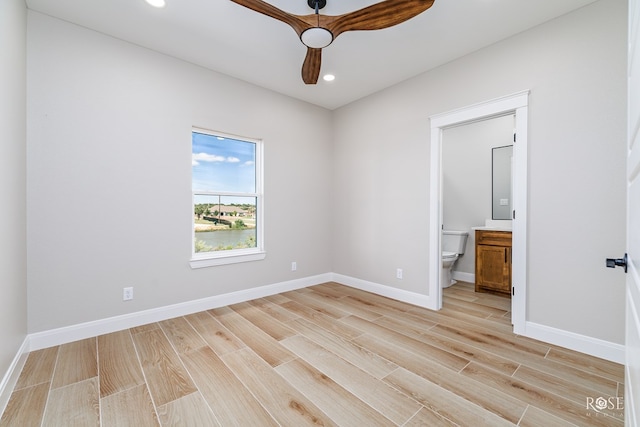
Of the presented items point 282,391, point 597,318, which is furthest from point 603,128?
point 282,391

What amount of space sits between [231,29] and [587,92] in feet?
9.68

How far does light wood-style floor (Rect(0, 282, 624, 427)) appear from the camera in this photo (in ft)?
4.97

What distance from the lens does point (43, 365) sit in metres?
1.99

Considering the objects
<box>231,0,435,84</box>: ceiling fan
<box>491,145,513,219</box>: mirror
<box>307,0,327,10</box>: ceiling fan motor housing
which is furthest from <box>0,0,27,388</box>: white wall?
<box>491,145,513,219</box>: mirror

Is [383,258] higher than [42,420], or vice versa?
[383,258]

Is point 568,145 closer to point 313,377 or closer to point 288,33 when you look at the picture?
point 288,33

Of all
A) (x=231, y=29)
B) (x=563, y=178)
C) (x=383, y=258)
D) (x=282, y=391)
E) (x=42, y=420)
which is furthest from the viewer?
(x=383, y=258)

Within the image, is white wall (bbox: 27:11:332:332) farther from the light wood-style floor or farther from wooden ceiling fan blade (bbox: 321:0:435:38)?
wooden ceiling fan blade (bbox: 321:0:435:38)

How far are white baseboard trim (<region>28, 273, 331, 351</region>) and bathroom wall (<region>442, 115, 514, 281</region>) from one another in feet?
9.13

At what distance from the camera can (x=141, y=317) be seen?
2.68 meters

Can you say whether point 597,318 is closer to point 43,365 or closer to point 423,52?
point 423,52

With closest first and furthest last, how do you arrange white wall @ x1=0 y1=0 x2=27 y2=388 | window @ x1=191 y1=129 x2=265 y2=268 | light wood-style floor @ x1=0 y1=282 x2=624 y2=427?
1. light wood-style floor @ x1=0 y1=282 x2=624 y2=427
2. white wall @ x1=0 y1=0 x2=27 y2=388
3. window @ x1=191 y1=129 x2=265 y2=268

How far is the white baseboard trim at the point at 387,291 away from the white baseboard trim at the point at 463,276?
1506 mm

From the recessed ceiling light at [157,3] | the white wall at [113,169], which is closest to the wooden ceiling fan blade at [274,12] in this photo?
the recessed ceiling light at [157,3]
